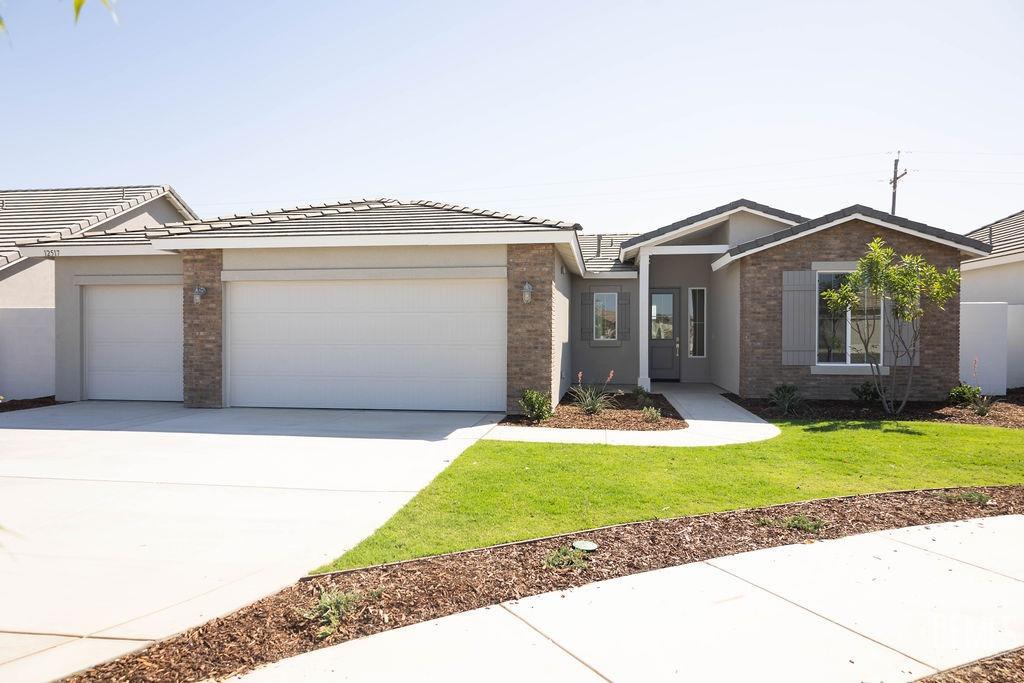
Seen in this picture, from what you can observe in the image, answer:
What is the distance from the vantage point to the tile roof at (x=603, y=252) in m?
16.3

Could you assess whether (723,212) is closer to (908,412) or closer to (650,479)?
(908,412)

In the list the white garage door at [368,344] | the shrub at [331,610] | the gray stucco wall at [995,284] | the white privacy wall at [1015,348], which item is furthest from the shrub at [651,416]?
the gray stucco wall at [995,284]

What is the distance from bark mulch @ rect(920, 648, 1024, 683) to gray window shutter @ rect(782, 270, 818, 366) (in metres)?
10.0

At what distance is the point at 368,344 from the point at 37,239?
322 inches

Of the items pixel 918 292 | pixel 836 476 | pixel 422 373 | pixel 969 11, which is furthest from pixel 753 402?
pixel 969 11

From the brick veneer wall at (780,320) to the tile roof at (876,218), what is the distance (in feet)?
0.88

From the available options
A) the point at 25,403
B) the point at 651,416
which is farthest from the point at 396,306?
the point at 25,403

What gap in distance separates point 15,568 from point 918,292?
41.7 ft

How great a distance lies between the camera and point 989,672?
2.93m

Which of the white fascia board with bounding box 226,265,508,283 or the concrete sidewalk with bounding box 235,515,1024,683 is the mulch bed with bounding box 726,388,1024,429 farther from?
the concrete sidewalk with bounding box 235,515,1024,683

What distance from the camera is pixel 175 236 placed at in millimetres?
11359

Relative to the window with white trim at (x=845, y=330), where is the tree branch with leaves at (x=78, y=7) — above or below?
above

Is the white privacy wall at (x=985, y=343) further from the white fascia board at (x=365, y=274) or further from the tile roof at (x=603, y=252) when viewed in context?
the white fascia board at (x=365, y=274)

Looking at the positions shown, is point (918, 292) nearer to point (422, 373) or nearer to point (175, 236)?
point (422, 373)
